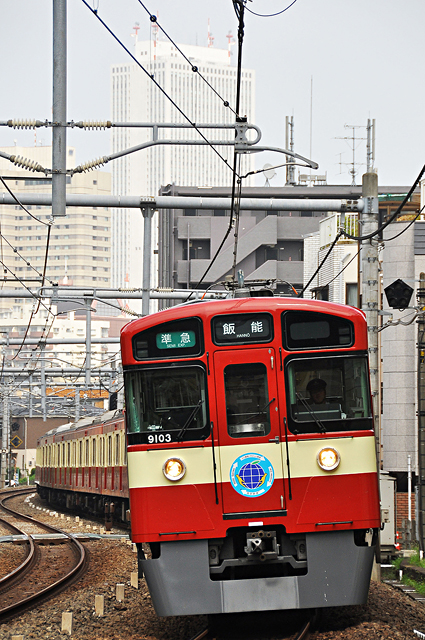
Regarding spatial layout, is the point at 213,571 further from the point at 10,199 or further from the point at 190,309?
the point at 10,199

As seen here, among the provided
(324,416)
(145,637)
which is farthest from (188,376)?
(145,637)

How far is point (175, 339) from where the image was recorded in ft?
28.0

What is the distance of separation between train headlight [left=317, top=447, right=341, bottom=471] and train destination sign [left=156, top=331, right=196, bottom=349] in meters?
1.54

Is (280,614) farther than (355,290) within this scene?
No

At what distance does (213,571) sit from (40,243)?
15187 centimetres

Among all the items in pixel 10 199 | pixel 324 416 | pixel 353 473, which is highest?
pixel 10 199

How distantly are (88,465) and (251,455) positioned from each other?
18.0m

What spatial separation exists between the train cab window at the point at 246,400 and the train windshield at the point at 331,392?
0.79 feet

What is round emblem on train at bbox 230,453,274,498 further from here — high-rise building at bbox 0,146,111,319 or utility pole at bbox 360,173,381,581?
high-rise building at bbox 0,146,111,319

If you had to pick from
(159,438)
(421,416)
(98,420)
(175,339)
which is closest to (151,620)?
(159,438)

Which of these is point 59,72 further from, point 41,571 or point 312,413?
point 41,571

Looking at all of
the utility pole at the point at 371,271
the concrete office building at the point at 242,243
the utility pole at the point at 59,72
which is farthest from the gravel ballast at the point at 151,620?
the concrete office building at the point at 242,243

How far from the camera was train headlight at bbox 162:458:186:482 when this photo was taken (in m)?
8.24

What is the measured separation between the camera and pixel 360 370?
8445mm
